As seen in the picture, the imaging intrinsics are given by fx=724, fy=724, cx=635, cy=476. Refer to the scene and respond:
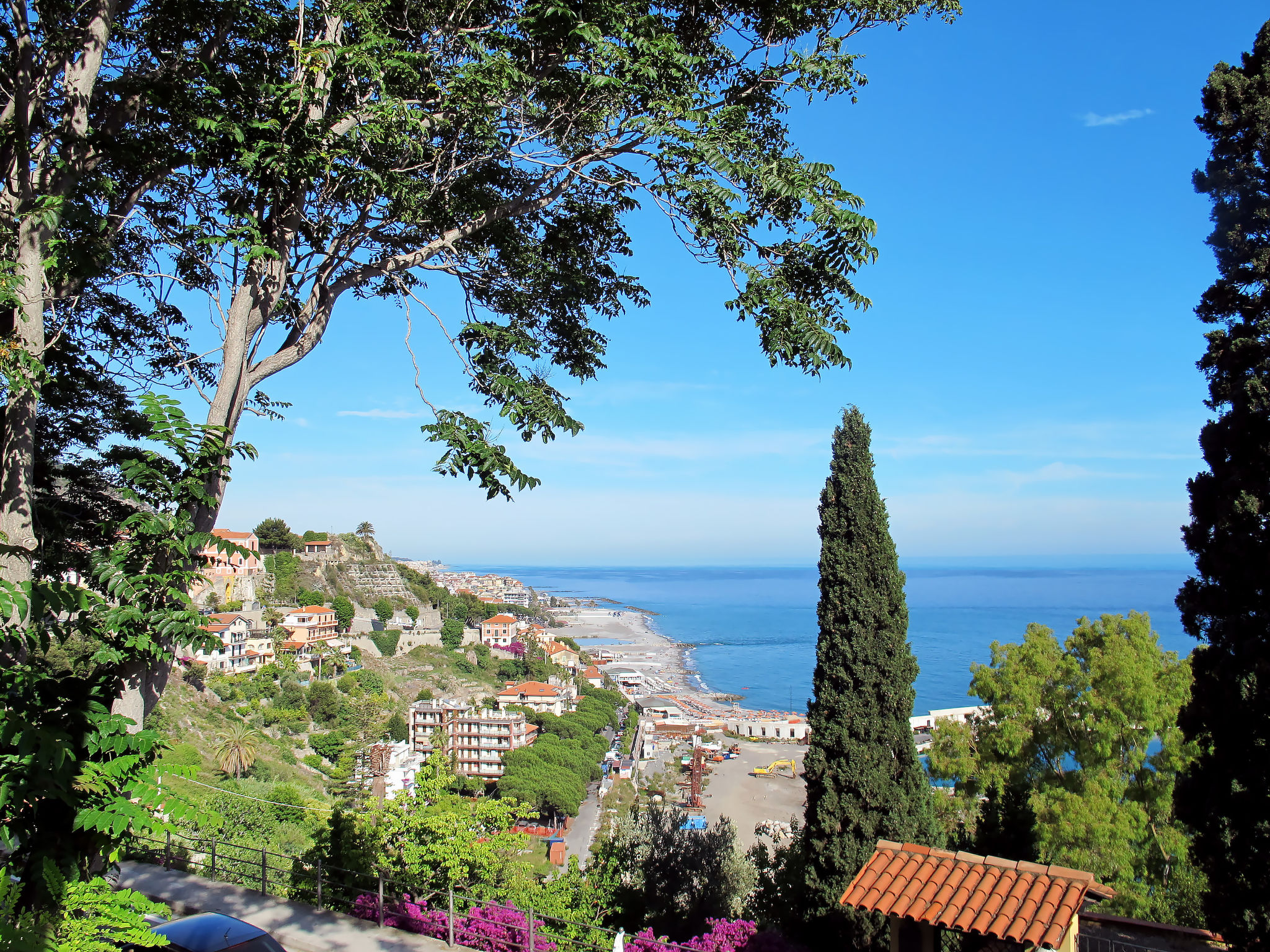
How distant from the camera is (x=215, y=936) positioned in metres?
5.12

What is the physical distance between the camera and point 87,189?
13.3 ft

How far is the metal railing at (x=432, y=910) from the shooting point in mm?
6379

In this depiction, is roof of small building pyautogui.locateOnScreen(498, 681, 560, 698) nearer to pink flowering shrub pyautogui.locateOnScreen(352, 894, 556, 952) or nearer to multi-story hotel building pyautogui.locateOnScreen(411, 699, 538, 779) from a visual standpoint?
multi-story hotel building pyautogui.locateOnScreen(411, 699, 538, 779)

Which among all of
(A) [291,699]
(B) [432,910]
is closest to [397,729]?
(A) [291,699]

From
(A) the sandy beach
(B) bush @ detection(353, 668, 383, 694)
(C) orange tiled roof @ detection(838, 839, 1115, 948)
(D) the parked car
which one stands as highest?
(C) orange tiled roof @ detection(838, 839, 1115, 948)

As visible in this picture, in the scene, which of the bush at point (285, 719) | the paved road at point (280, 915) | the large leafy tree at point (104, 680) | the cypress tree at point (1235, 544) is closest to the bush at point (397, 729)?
the bush at point (285, 719)

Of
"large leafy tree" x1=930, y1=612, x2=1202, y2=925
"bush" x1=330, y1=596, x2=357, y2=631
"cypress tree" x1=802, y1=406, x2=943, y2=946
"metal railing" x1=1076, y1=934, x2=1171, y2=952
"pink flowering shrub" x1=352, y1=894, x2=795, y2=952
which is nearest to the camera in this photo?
"pink flowering shrub" x1=352, y1=894, x2=795, y2=952

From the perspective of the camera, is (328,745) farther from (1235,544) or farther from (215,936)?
(1235,544)

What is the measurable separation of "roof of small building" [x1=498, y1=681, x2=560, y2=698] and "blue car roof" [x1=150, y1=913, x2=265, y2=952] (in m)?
52.0

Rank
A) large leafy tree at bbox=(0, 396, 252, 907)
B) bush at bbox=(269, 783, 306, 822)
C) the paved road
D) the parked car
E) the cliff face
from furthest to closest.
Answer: the cliff face → bush at bbox=(269, 783, 306, 822) → the paved road → the parked car → large leafy tree at bbox=(0, 396, 252, 907)

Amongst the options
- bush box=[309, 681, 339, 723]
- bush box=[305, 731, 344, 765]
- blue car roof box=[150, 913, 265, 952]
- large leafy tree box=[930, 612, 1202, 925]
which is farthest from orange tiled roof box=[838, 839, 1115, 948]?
bush box=[309, 681, 339, 723]

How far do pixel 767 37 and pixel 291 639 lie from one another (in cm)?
6455

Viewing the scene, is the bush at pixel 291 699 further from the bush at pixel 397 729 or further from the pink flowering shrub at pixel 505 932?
the pink flowering shrub at pixel 505 932

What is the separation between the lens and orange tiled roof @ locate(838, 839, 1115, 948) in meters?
3.70
